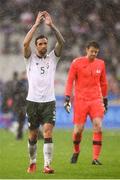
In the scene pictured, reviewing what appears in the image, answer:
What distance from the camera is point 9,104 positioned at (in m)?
35.3

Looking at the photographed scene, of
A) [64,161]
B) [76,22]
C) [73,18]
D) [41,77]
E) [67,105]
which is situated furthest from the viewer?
[76,22]

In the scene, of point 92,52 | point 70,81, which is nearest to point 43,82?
point 70,81

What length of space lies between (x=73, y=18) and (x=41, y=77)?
5615 millimetres

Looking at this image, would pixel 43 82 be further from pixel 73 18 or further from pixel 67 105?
pixel 73 18

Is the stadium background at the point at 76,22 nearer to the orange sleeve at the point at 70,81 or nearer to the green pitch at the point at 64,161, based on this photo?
the orange sleeve at the point at 70,81

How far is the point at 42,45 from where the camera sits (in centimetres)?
1741

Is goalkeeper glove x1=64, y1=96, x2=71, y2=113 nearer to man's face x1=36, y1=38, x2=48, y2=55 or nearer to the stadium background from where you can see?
man's face x1=36, y1=38, x2=48, y2=55

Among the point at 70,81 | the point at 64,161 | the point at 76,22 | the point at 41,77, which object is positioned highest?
the point at 76,22

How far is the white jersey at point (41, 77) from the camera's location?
17.6 metres

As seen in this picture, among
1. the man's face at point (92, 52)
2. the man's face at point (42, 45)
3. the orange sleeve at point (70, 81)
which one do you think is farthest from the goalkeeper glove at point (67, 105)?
Result: the man's face at point (42, 45)

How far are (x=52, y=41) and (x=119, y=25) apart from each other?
7.79 metres

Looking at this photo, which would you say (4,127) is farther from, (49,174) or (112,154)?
(49,174)

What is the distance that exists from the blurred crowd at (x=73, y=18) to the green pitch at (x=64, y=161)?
8.43ft

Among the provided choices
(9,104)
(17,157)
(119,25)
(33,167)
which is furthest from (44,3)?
(9,104)
